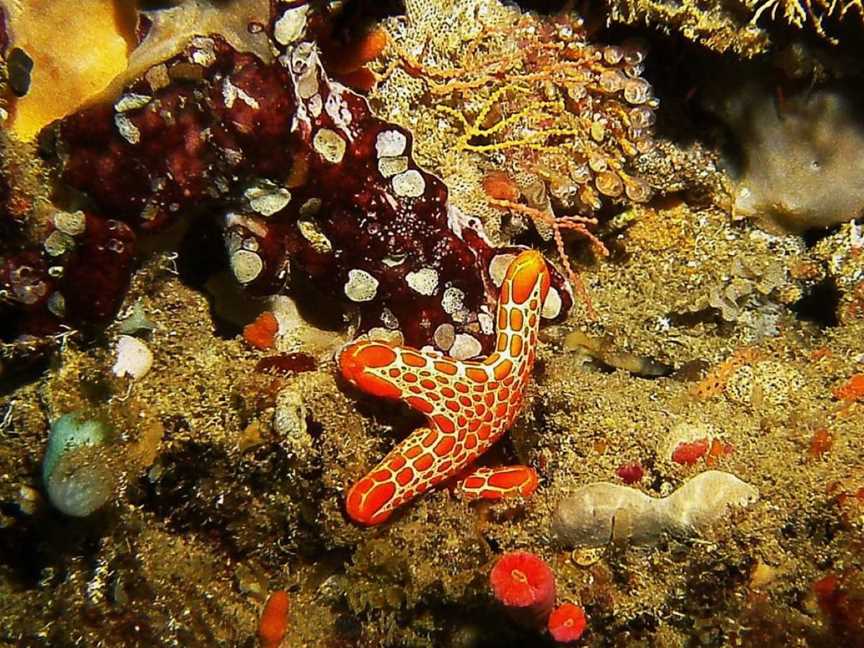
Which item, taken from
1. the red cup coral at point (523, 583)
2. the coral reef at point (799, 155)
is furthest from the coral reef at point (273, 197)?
the coral reef at point (799, 155)

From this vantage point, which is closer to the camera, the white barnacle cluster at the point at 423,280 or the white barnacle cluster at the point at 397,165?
the white barnacle cluster at the point at 397,165

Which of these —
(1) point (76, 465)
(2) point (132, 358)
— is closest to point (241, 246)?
(2) point (132, 358)

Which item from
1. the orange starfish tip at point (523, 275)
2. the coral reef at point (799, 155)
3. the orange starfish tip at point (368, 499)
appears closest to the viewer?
the orange starfish tip at point (368, 499)

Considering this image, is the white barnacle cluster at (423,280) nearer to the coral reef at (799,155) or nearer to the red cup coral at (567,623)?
the red cup coral at (567,623)

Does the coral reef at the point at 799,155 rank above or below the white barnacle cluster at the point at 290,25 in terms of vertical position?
below

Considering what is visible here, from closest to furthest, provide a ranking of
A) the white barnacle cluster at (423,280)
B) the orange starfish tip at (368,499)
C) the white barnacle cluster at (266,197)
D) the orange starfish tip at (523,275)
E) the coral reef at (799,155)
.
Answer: the white barnacle cluster at (266,197), the orange starfish tip at (368,499), the white barnacle cluster at (423,280), the orange starfish tip at (523,275), the coral reef at (799,155)

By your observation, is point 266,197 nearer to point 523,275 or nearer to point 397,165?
point 397,165

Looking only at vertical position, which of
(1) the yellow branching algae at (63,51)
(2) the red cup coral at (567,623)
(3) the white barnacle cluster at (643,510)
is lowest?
(2) the red cup coral at (567,623)
